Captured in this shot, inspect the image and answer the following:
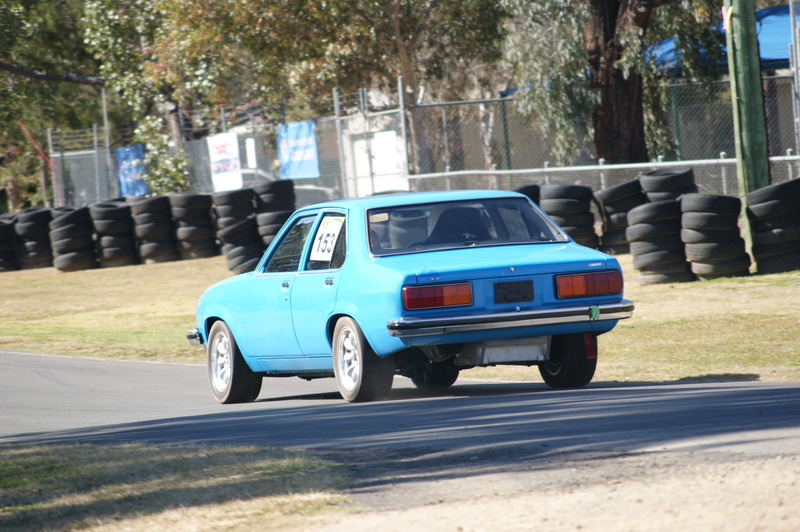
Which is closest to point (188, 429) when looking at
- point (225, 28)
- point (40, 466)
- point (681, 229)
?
point (40, 466)

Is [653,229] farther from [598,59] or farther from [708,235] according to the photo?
[598,59]

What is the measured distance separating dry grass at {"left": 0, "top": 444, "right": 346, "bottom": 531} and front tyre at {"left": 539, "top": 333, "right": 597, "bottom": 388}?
118 inches

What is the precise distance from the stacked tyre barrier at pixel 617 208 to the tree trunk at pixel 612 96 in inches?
199

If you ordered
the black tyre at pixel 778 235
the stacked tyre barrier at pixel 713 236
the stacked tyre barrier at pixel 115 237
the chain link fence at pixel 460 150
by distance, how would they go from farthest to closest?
1. the stacked tyre barrier at pixel 115 237
2. the chain link fence at pixel 460 150
3. the black tyre at pixel 778 235
4. the stacked tyre barrier at pixel 713 236

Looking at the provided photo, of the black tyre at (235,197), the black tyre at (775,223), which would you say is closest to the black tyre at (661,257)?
the black tyre at (775,223)

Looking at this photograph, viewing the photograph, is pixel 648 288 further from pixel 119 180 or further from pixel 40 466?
pixel 119 180

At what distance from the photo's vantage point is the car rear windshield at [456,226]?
27.9 ft

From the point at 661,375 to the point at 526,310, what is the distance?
2.68 meters

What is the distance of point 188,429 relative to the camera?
7863 mm

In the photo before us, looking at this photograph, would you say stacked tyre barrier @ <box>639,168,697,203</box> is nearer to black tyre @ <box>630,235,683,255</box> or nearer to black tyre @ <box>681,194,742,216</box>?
black tyre @ <box>630,235,683,255</box>

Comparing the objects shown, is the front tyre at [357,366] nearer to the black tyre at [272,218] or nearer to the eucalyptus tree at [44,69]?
the black tyre at [272,218]

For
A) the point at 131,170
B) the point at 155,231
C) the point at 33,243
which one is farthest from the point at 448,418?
the point at 131,170

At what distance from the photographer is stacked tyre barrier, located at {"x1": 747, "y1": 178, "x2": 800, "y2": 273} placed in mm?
14633

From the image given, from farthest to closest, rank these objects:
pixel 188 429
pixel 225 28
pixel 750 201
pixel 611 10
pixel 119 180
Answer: pixel 119 180 < pixel 225 28 < pixel 611 10 < pixel 750 201 < pixel 188 429
